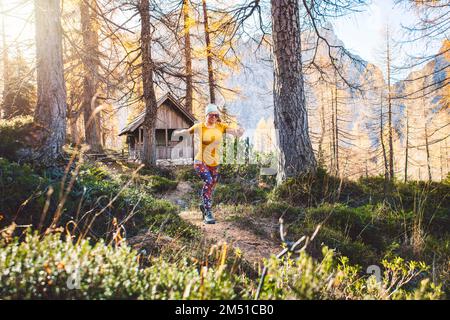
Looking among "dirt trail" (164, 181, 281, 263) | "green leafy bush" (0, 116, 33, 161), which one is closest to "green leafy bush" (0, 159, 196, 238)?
"dirt trail" (164, 181, 281, 263)

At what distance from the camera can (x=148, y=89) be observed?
44.6 ft

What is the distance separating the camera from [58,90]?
6.92 m

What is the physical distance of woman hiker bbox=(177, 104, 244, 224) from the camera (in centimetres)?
555

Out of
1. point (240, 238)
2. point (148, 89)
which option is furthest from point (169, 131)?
point (240, 238)

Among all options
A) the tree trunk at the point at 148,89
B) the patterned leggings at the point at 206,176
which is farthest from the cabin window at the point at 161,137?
the patterned leggings at the point at 206,176

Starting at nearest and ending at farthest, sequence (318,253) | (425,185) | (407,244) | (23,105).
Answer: (318,253) < (407,244) < (425,185) < (23,105)

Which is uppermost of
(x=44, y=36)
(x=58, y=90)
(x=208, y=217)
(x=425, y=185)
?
(x=44, y=36)

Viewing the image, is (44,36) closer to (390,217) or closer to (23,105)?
(390,217)

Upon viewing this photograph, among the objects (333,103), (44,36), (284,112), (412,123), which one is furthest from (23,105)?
(412,123)

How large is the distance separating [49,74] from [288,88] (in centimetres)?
526

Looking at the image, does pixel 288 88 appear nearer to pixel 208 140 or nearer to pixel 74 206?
pixel 208 140

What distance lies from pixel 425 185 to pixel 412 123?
30110 millimetres

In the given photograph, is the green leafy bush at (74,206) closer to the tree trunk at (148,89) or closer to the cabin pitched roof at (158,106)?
the tree trunk at (148,89)

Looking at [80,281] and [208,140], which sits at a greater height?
[208,140]
